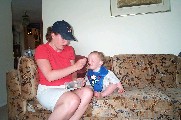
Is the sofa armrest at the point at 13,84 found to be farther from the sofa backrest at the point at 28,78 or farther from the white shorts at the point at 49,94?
the white shorts at the point at 49,94

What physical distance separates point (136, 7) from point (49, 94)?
198cm

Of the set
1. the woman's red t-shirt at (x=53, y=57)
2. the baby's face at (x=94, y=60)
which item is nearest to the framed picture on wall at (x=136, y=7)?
the baby's face at (x=94, y=60)

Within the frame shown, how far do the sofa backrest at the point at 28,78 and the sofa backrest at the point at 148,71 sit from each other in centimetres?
113

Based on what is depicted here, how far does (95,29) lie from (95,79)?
1.17 meters

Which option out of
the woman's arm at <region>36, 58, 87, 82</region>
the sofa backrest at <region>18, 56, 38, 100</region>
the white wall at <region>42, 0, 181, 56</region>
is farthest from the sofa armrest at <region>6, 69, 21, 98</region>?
the white wall at <region>42, 0, 181, 56</region>

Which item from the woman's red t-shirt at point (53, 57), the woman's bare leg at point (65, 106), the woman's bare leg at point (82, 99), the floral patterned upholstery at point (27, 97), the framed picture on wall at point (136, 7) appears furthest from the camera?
the framed picture on wall at point (136, 7)

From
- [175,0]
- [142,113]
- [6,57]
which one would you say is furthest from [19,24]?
[142,113]

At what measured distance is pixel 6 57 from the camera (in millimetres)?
4051

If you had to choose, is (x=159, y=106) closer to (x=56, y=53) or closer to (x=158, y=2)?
(x=56, y=53)

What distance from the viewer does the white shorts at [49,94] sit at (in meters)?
1.75

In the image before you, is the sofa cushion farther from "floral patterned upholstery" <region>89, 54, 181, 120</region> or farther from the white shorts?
the white shorts

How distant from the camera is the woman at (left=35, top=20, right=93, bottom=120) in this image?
1.70 meters

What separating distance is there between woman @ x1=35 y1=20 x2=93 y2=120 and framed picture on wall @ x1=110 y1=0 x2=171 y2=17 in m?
1.31

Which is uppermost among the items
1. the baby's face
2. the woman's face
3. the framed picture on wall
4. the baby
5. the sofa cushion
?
the framed picture on wall
